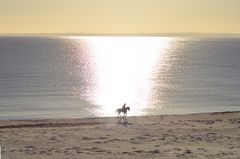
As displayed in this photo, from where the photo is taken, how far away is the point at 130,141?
103ft

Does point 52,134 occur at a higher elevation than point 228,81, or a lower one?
lower

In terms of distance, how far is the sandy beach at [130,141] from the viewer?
87.6ft

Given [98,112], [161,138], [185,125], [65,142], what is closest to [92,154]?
[65,142]

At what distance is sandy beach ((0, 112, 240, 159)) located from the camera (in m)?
26.7

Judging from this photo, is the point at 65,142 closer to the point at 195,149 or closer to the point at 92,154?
the point at 92,154

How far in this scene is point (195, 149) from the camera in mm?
28219

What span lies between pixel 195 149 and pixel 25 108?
3552 centimetres

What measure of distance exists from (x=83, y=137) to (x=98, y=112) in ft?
→ 86.3

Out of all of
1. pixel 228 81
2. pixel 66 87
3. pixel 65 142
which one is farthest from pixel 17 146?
pixel 228 81

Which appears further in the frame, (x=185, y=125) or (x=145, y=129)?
(x=185, y=125)

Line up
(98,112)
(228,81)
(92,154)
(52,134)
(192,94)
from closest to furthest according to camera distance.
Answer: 1. (92,154)
2. (52,134)
3. (98,112)
4. (192,94)
5. (228,81)

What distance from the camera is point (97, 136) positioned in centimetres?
3347

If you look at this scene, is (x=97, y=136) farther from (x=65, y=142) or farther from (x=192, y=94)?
(x=192, y=94)

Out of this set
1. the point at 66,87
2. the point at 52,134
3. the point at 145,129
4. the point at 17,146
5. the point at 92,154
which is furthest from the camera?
the point at 66,87
